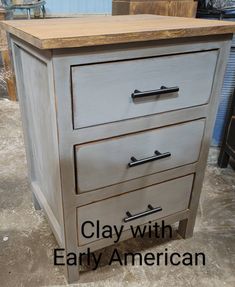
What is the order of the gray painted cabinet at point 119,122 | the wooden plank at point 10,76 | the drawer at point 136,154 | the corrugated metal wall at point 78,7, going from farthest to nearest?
the corrugated metal wall at point 78,7 → the wooden plank at point 10,76 → the drawer at point 136,154 → the gray painted cabinet at point 119,122

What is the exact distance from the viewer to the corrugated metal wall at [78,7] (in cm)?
420

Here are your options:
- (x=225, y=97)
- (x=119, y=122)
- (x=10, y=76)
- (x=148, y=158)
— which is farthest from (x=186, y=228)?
(x=10, y=76)

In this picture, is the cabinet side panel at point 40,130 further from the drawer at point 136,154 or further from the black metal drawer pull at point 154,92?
the black metal drawer pull at point 154,92

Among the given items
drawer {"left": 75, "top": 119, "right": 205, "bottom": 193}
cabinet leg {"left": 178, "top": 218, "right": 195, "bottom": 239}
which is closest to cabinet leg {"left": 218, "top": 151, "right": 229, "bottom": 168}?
cabinet leg {"left": 178, "top": 218, "right": 195, "bottom": 239}

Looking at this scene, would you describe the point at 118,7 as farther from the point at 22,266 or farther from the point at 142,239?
the point at 22,266

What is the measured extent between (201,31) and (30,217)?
99 centimetres

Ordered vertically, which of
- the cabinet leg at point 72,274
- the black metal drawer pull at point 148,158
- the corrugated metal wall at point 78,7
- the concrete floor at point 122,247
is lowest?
the concrete floor at point 122,247

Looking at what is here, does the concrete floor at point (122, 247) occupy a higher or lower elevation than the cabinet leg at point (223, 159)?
lower

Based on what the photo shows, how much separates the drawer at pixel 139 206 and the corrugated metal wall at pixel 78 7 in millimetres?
3810

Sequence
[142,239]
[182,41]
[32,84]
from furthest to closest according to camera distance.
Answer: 1. [142,239]
2. [32,84]
3. [182,41]

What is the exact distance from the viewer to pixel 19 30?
725 millimetres

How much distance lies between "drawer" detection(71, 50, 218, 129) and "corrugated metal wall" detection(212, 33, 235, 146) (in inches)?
31.2

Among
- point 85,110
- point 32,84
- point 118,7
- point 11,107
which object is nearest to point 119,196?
point 85,110

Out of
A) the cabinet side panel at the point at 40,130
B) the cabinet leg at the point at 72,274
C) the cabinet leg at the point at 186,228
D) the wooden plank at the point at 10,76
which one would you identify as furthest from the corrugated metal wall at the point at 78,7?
the cabinet leg at the point at 72,274
